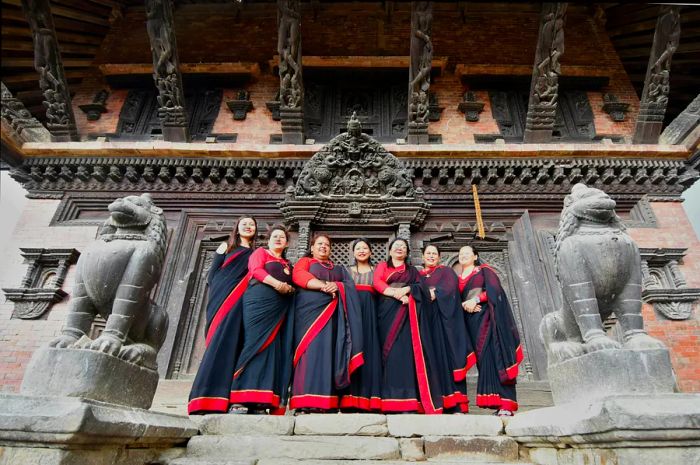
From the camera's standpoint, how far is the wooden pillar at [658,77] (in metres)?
5.92

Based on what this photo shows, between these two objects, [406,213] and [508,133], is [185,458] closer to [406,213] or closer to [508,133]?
[406,213]

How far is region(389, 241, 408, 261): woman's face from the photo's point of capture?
3.71 meters

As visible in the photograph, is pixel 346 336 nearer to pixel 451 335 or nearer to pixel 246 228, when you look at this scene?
pixel 451 335

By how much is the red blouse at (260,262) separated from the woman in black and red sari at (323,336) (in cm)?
23

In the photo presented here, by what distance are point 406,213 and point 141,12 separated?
6.78 meters

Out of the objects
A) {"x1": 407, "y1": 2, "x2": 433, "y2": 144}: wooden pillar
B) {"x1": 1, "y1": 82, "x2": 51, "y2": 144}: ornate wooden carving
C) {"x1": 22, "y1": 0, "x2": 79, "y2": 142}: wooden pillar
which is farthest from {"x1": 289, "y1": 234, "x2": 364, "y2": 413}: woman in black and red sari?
{"x1": 1, "y1": 82, "x2": 51, "y2": 144}: ornate wooden carving

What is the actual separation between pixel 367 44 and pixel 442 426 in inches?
272

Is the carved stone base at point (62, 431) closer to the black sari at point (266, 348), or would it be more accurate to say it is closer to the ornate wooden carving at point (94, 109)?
the black sari at point (266, 348)

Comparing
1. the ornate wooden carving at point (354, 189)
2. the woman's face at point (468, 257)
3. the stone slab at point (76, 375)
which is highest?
the ornate wooden carving at point (354, 189)

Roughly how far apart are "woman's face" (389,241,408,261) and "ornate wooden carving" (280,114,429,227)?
78.0 inches

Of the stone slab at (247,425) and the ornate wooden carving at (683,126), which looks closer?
the stone slab at (247,425)

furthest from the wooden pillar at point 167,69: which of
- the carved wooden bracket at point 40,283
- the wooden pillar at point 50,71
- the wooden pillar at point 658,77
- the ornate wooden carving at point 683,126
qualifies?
the ornate wooden carving at point 683,126

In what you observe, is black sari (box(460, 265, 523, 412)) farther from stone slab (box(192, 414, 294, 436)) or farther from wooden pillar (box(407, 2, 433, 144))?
wooden pillar (box(407, 2, 433, 144))

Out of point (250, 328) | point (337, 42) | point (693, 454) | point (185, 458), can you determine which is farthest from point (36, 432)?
point (337, 42)
